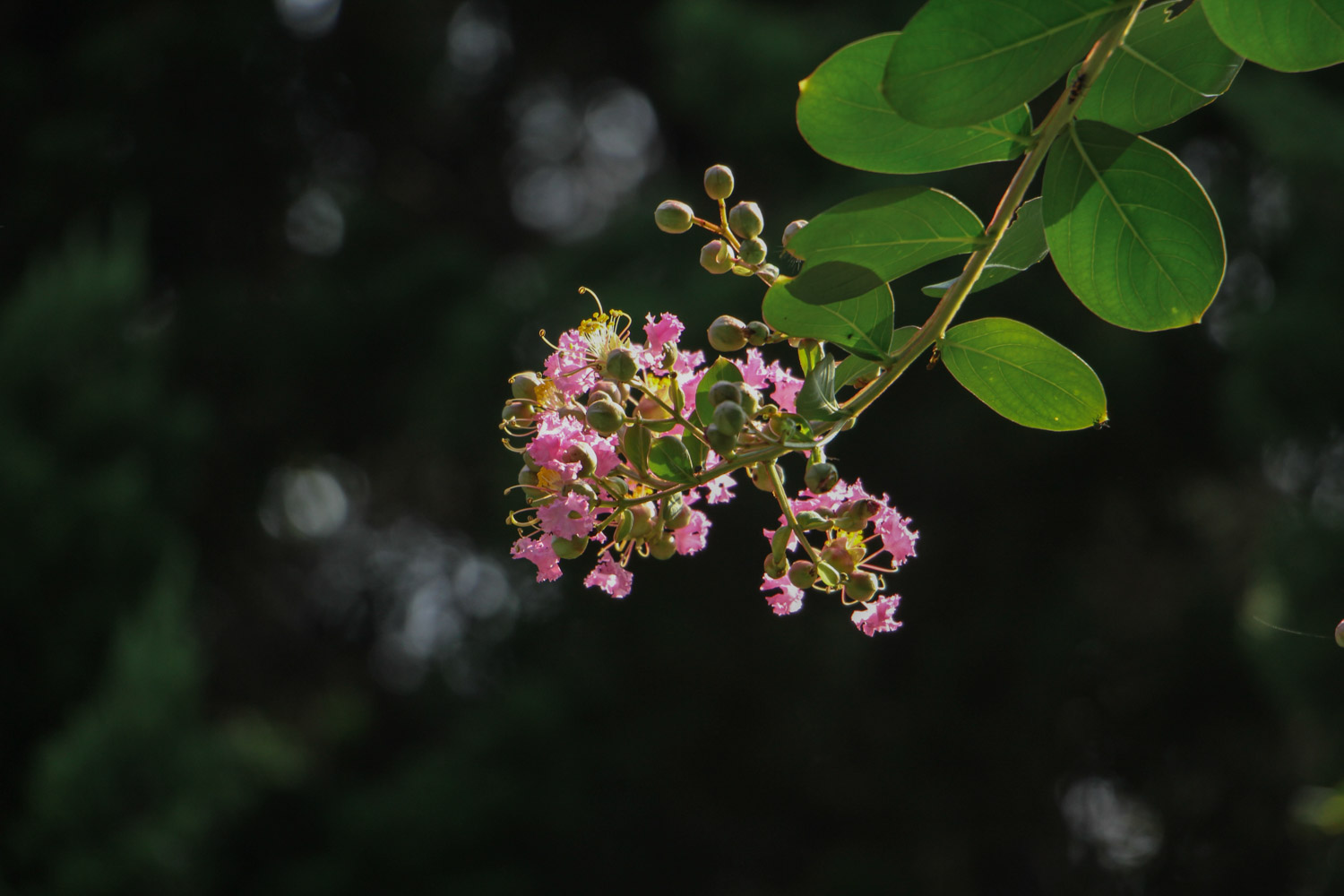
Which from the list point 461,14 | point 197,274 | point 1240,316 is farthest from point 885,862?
point 461,14

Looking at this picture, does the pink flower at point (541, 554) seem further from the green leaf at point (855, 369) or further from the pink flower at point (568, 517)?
the green leaf at point (855, 369)

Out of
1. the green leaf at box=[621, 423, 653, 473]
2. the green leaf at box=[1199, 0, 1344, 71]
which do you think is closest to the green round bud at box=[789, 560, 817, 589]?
the green leaf at box=[621, 423, 653, 473]

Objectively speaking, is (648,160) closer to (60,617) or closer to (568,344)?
(60,617)

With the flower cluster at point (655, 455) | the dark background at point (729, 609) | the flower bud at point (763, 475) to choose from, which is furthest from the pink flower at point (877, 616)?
the dark background at point (729, 609)

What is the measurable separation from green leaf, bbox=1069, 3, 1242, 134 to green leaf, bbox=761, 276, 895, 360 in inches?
5.3

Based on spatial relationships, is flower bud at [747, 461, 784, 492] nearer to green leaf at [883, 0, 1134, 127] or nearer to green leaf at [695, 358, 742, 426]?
green leaf at [695, 358, 742, 426]

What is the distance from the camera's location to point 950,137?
545mm

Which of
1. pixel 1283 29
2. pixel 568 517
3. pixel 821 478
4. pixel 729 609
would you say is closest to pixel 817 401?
pixel 821 478

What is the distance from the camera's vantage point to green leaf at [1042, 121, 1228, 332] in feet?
1.63

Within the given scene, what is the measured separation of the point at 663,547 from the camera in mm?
605

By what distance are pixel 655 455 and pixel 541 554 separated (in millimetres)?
88

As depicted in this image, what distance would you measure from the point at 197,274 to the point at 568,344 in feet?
17.2

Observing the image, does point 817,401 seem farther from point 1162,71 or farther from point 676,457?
point 1162,71

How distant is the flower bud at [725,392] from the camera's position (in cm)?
53
